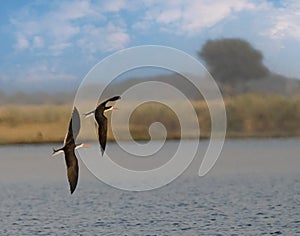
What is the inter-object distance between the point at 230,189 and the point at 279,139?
64.0m

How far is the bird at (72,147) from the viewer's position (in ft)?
41.7

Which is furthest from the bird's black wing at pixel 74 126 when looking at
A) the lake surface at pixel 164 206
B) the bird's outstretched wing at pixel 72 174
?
the lake surface at pixel 164 206

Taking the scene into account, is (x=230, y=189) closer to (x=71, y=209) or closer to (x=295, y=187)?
(x=295, y=187)

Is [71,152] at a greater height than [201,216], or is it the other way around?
[71,152]

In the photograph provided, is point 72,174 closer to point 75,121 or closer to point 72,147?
point 72,147

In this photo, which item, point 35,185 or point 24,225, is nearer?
point 24,225

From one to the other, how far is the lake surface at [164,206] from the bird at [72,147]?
28.9ft

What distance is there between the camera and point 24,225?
2589 cm

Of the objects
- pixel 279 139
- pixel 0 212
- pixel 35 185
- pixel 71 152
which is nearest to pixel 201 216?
pixel 0 212

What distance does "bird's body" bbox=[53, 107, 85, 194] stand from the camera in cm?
1272

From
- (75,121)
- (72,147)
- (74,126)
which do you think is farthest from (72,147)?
(75,121)

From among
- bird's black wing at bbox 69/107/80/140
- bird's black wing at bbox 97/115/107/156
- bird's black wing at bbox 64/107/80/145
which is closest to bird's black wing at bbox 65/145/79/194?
bird's black wing at bbox 97/115/107/156

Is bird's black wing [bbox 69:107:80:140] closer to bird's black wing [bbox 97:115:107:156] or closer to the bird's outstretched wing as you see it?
bird's black wing [bbox 97:115:107:156]

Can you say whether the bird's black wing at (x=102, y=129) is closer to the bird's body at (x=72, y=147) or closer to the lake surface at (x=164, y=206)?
the bird's body at (x=72, y=147)
